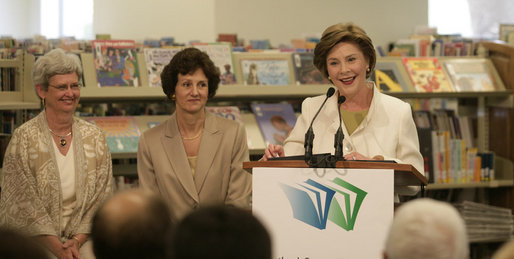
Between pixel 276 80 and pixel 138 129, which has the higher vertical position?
pixel 276 80

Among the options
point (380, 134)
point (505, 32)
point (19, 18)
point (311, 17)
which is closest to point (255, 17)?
point (311, 17)

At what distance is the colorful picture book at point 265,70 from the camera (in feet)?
15.2

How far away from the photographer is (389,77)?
487 centimetres

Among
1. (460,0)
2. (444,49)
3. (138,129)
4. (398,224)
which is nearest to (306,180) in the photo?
(398,224)

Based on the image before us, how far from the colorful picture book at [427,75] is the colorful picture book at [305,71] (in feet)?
2.22

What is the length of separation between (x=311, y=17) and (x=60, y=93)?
22.9 feet

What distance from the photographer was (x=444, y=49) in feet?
20.1

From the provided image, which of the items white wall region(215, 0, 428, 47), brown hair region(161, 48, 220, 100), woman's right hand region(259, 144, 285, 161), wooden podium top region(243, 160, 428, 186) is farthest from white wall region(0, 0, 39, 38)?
wooden podium top region(243, 160, 428, 186)

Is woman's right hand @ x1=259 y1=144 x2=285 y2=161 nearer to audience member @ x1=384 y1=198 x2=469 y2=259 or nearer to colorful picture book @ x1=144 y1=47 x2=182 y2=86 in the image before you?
audience member @ x1=384 y1=198 x2=469 y2=259

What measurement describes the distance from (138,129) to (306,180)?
224cm

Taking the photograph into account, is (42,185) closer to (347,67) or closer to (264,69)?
(347,67)

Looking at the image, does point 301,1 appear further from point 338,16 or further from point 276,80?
point 276,80

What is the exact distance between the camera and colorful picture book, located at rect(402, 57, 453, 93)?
193 inches

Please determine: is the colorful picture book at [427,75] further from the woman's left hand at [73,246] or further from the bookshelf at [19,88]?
the woman's left hand at [73,246]
